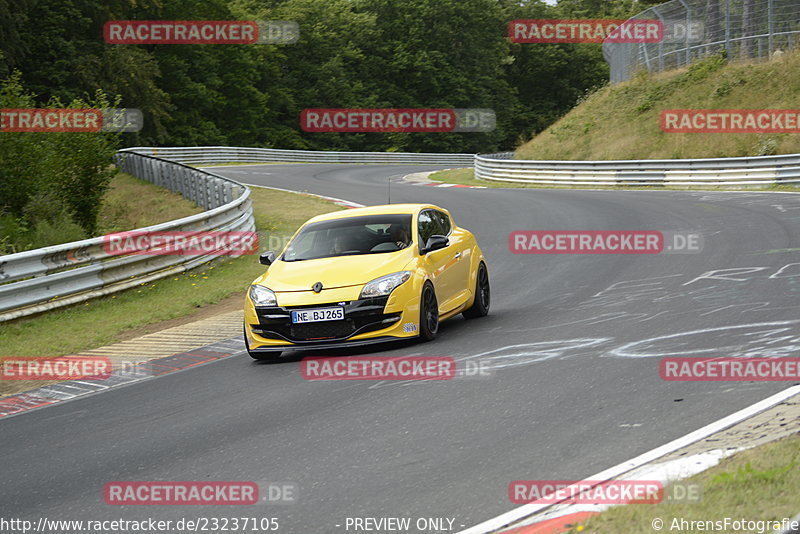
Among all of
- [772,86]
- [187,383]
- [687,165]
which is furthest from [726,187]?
[187,383]

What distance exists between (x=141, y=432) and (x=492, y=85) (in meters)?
87.9

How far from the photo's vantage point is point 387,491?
5.47m

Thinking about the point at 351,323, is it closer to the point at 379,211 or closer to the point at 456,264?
the point at 456,264

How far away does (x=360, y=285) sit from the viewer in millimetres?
9773

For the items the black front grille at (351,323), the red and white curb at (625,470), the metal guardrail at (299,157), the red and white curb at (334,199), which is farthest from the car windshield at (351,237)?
the metal guardrail at (299,157)

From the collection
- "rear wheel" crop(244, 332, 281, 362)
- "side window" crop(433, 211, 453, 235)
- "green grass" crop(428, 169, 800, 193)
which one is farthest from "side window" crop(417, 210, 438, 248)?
"green grass" crop(428, 169, 800, 193)

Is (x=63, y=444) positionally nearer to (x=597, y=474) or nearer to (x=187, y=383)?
(x=187, y=383)

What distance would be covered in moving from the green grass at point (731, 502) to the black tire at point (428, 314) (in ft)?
16.8

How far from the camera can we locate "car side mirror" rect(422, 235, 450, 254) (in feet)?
35.0
